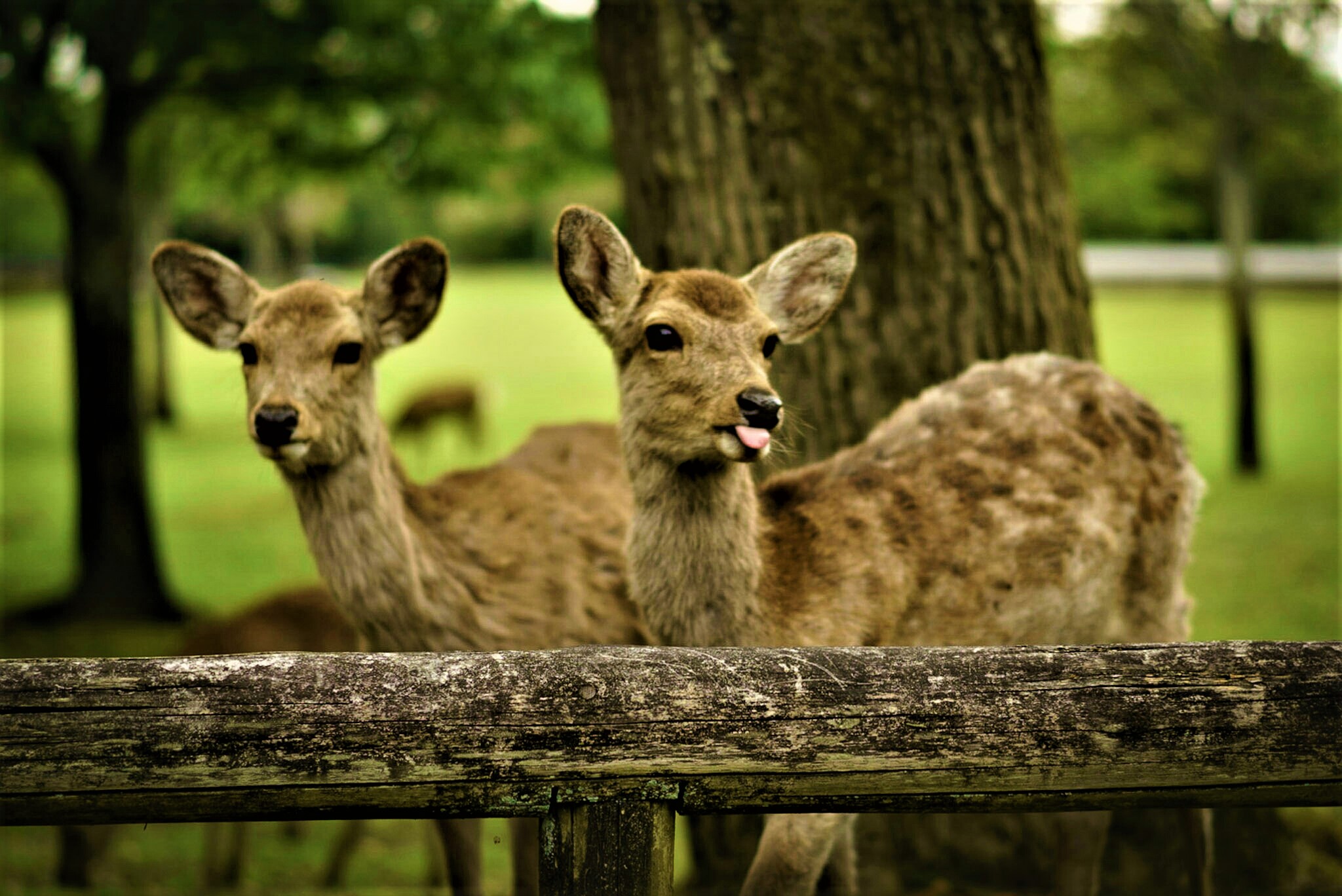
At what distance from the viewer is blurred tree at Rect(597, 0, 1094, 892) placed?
447 centimetres

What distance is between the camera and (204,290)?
3824 millimetres

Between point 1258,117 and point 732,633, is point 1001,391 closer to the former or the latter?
point 732,633

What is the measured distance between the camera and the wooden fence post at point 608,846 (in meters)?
2.36

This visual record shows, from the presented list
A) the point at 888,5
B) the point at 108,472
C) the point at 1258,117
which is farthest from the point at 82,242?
the point at 1258,117

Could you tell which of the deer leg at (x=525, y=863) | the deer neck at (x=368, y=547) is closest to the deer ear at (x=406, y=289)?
the deer neck at (x=368, y=547)

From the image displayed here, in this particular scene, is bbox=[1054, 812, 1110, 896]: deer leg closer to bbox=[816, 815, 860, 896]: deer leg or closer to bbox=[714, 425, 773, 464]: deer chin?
bbox=[816, 815, 860, 896]: deer leg

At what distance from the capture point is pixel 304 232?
39219 millimetres

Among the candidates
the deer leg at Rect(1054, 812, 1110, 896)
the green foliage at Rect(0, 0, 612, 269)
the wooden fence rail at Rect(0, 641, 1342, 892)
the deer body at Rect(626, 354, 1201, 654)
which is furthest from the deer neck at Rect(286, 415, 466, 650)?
the green foliage at Rect(0, 0, 612, 269)

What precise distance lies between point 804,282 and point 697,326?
1.58 ft

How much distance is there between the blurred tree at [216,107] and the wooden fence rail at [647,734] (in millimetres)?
7207

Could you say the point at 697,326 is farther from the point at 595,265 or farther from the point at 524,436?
the point at 524,436

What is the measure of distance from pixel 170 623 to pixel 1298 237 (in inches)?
1301

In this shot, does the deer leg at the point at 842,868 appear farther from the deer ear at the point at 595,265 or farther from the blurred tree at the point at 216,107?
the blurred tree at the point at 216,107

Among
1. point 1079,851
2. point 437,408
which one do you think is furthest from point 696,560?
point 437,408
